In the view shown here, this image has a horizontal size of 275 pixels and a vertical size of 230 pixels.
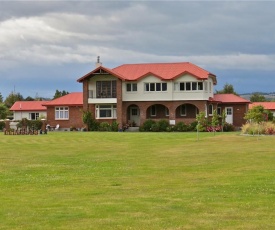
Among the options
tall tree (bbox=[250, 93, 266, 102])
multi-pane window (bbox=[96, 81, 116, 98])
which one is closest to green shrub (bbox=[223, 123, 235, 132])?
Result: multi-pane window (bbox=[96, 81, 116, 98])

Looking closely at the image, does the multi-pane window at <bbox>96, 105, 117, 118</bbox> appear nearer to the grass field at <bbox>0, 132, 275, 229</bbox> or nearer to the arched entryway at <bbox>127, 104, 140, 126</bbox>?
the arched entryway at <bbox>127, 104, 140, 126</bbox>

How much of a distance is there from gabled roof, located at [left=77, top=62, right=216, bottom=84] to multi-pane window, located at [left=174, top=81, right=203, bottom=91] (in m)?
0.94


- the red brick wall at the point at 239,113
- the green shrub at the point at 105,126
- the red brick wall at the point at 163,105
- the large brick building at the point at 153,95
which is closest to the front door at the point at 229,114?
the large brick building at the point at 153,95

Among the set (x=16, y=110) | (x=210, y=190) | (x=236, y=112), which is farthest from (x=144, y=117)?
(x=210, y=190)

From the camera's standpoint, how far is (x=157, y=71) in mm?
66250

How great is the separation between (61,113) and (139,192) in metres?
55.2

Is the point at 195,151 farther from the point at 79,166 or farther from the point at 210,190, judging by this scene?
the point at 210,190

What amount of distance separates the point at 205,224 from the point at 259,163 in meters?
11.5

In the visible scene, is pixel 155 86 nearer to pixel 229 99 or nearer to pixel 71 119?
pixel 229 99

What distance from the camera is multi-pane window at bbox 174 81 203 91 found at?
63.4m

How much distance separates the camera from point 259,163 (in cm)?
2133

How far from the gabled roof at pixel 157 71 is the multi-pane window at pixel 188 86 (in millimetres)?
936

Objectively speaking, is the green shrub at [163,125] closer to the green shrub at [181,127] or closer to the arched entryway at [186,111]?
the green shrub at [181,127]

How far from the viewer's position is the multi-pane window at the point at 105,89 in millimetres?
65438
